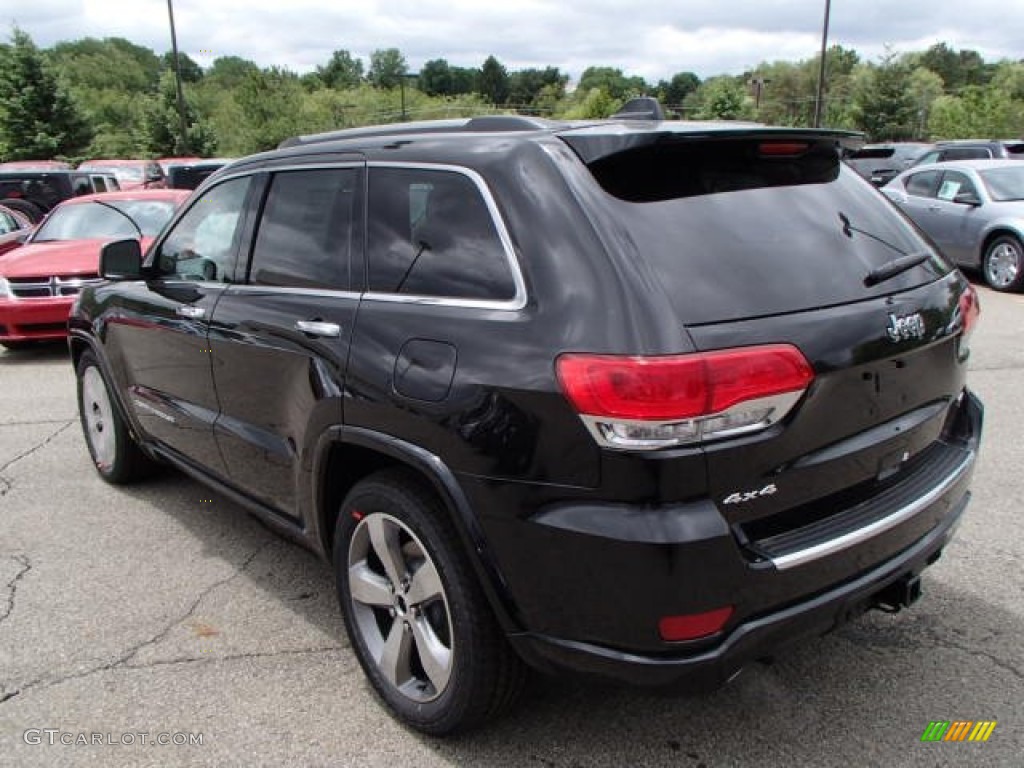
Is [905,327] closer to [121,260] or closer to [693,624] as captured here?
[693,624]

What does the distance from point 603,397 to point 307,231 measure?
1.57 m

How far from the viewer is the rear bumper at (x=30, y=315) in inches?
343

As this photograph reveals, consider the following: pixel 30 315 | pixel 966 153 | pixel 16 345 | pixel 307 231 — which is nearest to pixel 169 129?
pixel 966 153

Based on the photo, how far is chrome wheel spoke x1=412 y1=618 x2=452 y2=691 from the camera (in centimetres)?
259

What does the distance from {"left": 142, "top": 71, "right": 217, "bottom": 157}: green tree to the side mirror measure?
132 ft

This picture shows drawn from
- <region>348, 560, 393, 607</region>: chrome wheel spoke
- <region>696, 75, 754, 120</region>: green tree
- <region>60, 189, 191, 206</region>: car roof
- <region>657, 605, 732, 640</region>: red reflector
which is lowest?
<region>348, 560, 393, 607</region>: chrome wheel spoke

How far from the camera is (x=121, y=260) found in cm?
416

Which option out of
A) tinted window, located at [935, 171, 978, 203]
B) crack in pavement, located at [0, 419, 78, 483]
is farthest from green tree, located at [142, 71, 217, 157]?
crack in pavement, located at [0, 419, 78, 483]

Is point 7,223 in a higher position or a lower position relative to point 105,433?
higher

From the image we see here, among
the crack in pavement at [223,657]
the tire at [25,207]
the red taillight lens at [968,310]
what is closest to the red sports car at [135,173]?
the tire at [25,207]

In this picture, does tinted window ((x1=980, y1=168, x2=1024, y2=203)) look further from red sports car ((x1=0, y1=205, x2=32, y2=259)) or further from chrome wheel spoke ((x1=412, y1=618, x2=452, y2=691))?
red sports car ((x1=0, y1=205, x2=32, y2=259))

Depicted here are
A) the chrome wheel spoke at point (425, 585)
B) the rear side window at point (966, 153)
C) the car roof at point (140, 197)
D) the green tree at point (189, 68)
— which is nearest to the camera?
the chrome wheel spoke at point (425, 585)

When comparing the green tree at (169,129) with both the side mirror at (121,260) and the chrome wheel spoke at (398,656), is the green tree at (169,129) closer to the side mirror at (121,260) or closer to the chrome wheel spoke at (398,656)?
the side mirror at (121,260)

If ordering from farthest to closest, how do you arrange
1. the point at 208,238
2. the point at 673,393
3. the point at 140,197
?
the point at 140,197
the point at 208,238
the point at 673,393
